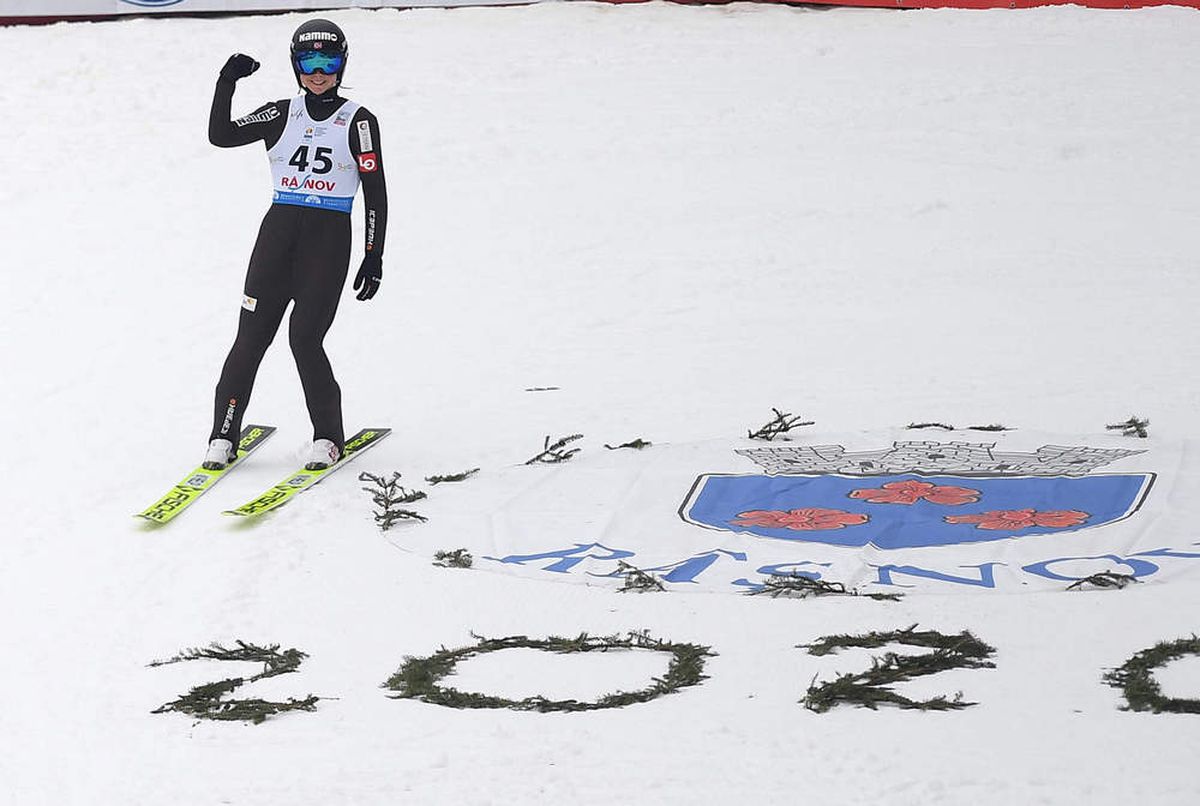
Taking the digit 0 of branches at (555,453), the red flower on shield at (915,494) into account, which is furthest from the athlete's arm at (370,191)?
the red flower on shield at (915,494)

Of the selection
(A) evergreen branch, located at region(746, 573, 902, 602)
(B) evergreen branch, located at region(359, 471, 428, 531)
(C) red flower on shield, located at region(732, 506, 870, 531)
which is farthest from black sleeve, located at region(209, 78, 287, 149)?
(A) evergreen branch, located at region(746, 573, 902, 602)

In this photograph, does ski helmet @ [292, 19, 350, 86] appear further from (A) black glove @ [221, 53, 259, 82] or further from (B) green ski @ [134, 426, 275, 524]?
(B) green ski @ [134, 426, 275, 524]

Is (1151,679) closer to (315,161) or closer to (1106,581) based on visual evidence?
(1106,581)

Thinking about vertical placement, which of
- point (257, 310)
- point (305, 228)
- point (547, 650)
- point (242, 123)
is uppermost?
point (242, 123)

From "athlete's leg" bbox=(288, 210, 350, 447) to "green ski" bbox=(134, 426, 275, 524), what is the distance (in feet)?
1.26

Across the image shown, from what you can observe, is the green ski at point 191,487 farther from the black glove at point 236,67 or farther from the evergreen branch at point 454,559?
the black glove at point 236,67

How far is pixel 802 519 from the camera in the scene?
5.14 metres

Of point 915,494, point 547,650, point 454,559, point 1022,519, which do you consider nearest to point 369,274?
point 454,559

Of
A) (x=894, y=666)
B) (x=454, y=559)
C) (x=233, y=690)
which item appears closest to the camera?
(x=894, y=666)

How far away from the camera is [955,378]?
24.2 feet

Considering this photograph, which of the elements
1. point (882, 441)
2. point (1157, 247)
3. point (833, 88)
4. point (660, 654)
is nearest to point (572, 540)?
point (660, 654)

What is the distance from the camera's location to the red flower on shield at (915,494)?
5.29m

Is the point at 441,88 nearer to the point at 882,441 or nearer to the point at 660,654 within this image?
the point at 882,441

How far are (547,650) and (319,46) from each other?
305cm
